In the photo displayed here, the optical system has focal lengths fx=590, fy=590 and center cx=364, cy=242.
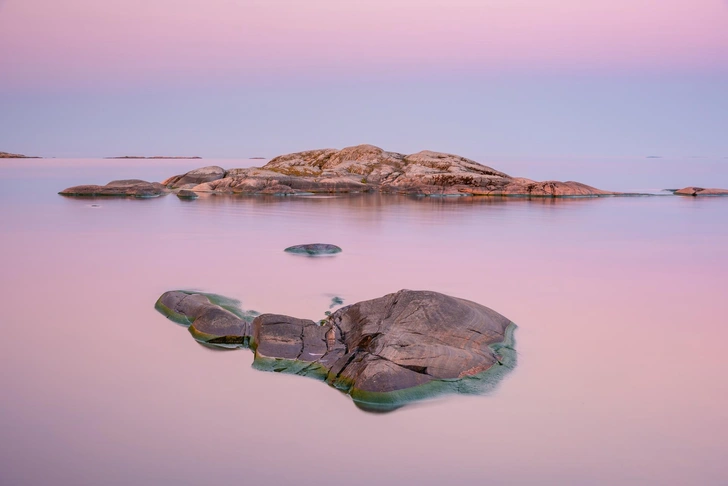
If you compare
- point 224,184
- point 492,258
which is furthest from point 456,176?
point 492,258

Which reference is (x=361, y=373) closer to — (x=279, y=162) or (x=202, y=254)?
(x=202, y=254)

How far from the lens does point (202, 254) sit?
18438mm

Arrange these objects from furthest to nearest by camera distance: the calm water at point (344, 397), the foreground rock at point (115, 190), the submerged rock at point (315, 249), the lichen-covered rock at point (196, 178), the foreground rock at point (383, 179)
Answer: the lichen-covered rock at point (196, 178) < the foreground rock at point (383, 179) < the foreground rock at point (115, 190) < the submerged rock at point (315, 249) < the calm water at point (344, 397)

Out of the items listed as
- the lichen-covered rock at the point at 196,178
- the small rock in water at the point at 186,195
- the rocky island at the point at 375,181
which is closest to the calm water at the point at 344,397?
the small rock in water at the point at 186,195

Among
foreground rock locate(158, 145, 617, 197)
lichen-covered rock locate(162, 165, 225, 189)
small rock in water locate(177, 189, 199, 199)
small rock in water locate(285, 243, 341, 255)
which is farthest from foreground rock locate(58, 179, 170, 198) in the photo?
small rock in water locate(285, 243, 341, 255)

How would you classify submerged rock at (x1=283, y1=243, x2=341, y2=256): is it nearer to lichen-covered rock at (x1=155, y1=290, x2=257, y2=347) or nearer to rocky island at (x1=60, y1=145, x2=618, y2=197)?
lichen-covered rock at (x1=155, y1=290, x2=257, y2=347)

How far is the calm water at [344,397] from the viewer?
6043 millimetres

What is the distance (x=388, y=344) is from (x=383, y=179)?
4552 cm

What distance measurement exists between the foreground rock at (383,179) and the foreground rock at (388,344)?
127ft

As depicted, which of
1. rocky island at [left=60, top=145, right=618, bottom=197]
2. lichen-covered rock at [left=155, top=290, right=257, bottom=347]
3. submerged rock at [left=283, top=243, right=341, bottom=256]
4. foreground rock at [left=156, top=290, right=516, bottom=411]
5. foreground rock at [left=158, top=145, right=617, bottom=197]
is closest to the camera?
foreground rock at [left=156, top=290, right=516, bottom=411]

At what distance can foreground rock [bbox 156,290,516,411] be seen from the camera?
755 cm

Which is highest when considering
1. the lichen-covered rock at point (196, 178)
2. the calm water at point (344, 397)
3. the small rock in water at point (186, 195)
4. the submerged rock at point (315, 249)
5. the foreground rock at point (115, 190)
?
the lichen-covered rock at point (196, 178)

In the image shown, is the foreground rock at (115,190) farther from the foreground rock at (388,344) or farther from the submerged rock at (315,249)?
the foreground rock at (388,344)

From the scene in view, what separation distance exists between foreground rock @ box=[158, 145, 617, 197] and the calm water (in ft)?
91.5
